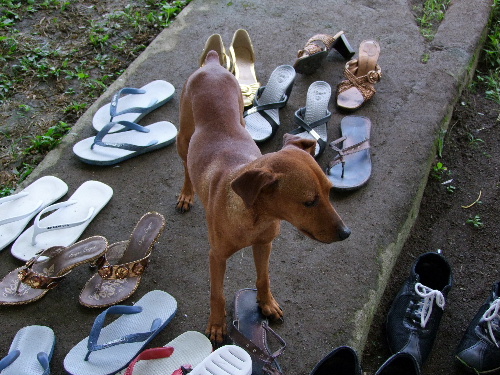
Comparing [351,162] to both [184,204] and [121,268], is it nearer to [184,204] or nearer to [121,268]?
[184,204]

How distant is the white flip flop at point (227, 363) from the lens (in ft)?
7.73

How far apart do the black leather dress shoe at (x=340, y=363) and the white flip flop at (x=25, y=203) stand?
2.09 m

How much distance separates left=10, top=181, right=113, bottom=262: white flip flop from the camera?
328cm

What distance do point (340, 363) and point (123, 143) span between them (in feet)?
7.28

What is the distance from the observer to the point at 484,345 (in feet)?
9.55

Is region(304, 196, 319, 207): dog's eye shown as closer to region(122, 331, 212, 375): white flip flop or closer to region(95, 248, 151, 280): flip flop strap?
region(122, 331, 212, 375): white flip flop

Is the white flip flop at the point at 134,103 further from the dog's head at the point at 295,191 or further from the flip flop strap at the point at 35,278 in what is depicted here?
the dog's head at the point at 295,191

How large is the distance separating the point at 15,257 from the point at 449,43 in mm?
4084

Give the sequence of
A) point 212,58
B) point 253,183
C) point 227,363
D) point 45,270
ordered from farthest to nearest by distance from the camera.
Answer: point 212,58
point 45,270
point 227,363
point 253,183

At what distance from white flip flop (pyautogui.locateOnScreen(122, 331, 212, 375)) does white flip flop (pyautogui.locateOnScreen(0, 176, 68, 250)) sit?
4.17 feet

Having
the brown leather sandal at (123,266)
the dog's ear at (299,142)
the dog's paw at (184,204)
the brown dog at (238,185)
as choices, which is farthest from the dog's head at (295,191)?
the dog's paw at (184,204)

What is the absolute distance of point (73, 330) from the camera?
297 cm

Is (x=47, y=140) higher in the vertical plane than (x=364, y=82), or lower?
higher

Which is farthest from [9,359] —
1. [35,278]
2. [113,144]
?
[113,144]
